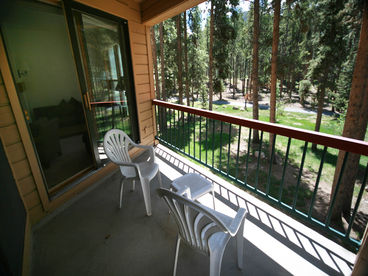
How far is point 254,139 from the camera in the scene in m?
9.68

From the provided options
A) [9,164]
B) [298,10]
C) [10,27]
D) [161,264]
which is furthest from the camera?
[298,10]

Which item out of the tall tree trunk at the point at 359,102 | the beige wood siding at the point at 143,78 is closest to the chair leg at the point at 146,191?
the beige wood siding at the point at 143,78

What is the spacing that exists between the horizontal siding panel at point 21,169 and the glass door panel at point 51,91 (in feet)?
1.24

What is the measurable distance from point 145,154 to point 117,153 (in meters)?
1.22

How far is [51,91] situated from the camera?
2590 mm

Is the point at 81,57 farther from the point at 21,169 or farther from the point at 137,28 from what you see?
the point at 21,169

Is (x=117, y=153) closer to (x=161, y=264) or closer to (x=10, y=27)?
(x=161, y=264)

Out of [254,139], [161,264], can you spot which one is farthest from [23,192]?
[254,139]

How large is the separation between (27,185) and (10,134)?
0.52 m

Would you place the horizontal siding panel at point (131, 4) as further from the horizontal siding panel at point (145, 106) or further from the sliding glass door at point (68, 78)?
the horizontal siding panel at point (145, 106)

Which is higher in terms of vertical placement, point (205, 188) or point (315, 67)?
point (315, 67)

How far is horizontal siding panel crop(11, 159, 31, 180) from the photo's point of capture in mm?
1591

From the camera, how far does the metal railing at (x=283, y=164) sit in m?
1.39

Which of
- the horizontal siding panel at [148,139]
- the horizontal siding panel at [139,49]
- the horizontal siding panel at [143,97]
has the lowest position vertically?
the horizontal siding panel at [148,139]
